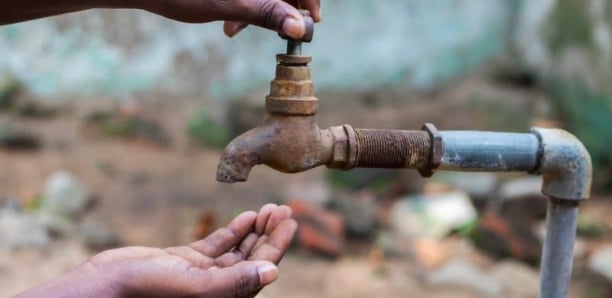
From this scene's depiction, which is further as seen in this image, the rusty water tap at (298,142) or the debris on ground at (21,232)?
the debris on ground at (21,232)

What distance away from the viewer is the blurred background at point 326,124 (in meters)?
3.47

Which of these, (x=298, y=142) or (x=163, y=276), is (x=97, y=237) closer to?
(x=163, y=276)

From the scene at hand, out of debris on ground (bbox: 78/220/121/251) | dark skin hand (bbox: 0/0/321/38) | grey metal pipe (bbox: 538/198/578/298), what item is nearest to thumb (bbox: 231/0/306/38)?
dark skin hand (bbox: 0/0/321/38)

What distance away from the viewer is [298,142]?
4.15ft

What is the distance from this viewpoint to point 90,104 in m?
4.58

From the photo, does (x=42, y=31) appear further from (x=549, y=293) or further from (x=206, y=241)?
(x=549, y=293)

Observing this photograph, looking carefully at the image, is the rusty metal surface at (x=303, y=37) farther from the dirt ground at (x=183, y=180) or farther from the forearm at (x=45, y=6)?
the dirt ground at (x=183, y=180)

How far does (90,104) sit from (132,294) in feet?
11.7

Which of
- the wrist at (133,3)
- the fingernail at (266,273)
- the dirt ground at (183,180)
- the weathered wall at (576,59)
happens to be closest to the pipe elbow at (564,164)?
the fingernail at (266,273)

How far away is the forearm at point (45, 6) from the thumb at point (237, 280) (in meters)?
0.57

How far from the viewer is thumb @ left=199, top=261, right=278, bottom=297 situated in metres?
1.23

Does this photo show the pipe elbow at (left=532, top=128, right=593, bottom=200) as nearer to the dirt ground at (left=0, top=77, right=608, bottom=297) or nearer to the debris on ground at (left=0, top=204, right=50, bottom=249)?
the dirt ground at (left=0, top=77, right=608, bottom=297)

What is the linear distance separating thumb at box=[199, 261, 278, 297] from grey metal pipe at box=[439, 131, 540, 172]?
402 mm

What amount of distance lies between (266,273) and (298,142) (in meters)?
0.25
